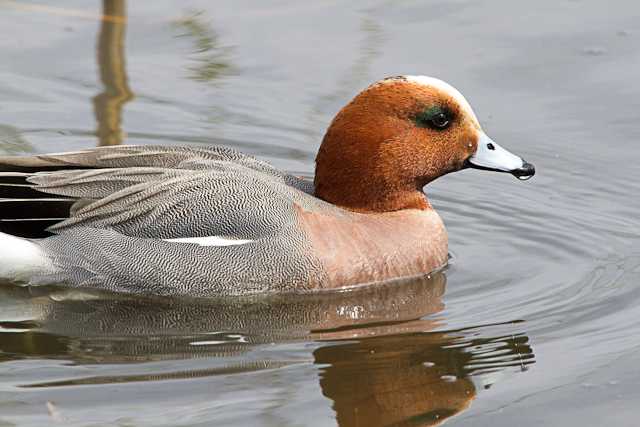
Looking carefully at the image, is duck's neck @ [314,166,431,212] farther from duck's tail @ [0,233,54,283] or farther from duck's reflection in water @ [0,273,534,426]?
duck's tail @ [0,233,54,283]

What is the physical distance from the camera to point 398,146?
7258 mm

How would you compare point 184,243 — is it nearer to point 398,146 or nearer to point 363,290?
point 363,290

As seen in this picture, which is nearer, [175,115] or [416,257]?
[416,257]

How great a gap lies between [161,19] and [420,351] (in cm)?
495

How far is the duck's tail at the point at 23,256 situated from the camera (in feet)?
23.0

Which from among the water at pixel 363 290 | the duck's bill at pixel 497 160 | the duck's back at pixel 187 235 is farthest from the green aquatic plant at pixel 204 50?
the duck's bill at pixel 497 160

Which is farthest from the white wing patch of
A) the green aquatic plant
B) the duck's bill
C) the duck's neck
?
the green aquatic plant

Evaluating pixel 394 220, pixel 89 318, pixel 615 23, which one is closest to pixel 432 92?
pixel 394 220

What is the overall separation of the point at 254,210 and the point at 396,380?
1.36 m

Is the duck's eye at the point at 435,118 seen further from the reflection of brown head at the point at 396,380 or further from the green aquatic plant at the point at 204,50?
the green aquatic plant at the point at 204,50

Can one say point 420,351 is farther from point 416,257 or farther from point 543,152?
point 543,152

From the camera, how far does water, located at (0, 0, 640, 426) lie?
5809 mm

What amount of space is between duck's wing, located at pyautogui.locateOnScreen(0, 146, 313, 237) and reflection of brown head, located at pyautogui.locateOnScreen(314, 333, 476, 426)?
1.32 metres

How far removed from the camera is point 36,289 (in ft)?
23.3
